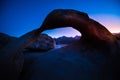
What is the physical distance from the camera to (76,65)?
1121mm

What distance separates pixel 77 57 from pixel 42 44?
1.54m

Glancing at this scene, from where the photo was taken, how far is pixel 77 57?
1211 millimetres

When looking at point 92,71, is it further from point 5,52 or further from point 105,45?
point 5,52

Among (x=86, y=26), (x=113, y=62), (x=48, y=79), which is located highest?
(x=86, y=26)

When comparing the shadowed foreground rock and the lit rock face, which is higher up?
the lit rock face

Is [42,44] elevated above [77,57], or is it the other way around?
[42,44]

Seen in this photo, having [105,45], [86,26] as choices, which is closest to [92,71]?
[105,45]

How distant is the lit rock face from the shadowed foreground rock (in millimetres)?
1264

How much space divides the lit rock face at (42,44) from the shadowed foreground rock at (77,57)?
1264 mm

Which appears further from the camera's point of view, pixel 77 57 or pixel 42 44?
pixel 42 44

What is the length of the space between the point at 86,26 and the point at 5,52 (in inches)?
23.7

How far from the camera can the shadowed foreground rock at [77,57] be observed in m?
1.00

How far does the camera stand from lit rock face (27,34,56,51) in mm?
2516

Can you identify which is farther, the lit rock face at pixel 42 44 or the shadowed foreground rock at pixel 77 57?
the lit rock face at pixel 42 44
